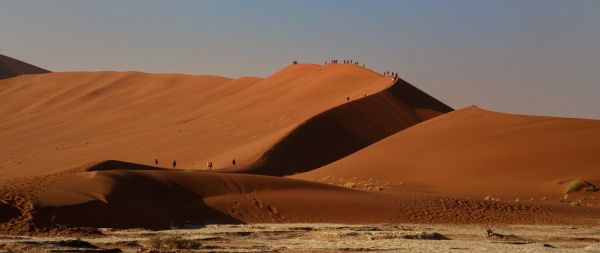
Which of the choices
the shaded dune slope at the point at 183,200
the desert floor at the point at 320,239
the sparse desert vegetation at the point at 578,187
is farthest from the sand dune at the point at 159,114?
the desert floor at the point at 320,239

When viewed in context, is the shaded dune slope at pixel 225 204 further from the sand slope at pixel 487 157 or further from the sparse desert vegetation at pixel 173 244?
the sand slope at pixel 487 157

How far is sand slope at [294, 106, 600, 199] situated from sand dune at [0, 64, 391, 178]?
25.6 ft

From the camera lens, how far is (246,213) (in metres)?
26.6

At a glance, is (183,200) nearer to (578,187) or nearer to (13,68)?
(578,187)

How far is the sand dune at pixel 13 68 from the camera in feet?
423

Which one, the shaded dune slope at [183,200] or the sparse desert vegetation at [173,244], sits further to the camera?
the shaded dune slope at [183,200]

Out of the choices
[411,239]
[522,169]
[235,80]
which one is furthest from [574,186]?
[235,80]

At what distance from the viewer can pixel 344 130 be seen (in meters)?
57.4

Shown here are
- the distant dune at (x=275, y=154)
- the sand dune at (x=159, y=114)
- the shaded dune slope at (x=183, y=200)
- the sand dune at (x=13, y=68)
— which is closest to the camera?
the shaded dune slope at (x=183, y=200)

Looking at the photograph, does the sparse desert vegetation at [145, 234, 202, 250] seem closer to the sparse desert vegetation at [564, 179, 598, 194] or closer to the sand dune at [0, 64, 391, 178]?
the sparse desert vegetation at [564, 179, 598, 194]

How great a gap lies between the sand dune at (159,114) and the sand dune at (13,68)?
17678 millimetres

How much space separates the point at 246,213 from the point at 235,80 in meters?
71.0

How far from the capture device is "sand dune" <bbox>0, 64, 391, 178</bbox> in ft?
197

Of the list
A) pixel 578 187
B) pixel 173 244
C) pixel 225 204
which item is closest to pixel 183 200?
pixel 225 204
